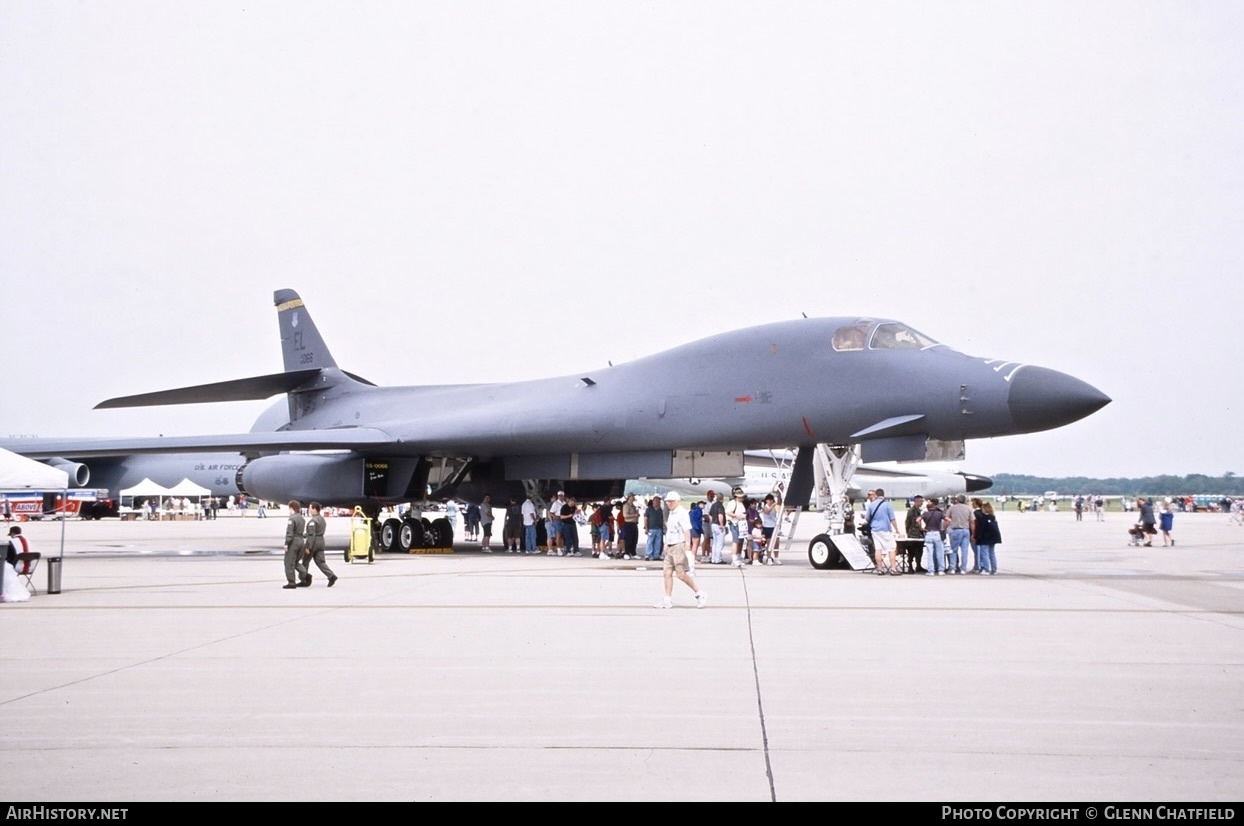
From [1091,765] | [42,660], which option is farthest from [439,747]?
[42,660]

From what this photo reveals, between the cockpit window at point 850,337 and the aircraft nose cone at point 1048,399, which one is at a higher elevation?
the cockpit window at point 850,337

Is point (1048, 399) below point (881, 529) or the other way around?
the other way around

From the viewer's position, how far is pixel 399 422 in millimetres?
23031

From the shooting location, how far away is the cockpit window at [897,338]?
53.0 feet

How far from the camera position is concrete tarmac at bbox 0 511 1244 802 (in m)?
4.37

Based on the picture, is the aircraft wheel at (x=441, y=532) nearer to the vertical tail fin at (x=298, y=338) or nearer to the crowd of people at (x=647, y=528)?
the crowd of people at (x=647, y=528)

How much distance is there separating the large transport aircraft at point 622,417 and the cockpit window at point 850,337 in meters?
0.02

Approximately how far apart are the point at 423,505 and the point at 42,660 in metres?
16.2

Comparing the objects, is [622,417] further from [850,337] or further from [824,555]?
[824,555]

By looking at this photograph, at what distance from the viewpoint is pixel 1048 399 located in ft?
48.1

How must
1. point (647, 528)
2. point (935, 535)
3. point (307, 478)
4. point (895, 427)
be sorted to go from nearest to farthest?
point (895, 427)
point (935, 535)
point (647, 528)
point (307, 478)

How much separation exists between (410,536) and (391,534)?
1.48 feet

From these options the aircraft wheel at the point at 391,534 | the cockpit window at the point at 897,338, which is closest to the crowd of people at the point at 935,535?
the cockpit window at the point at 897,338

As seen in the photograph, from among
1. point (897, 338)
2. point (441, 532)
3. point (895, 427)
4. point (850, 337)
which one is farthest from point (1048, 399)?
point (441, 532)
